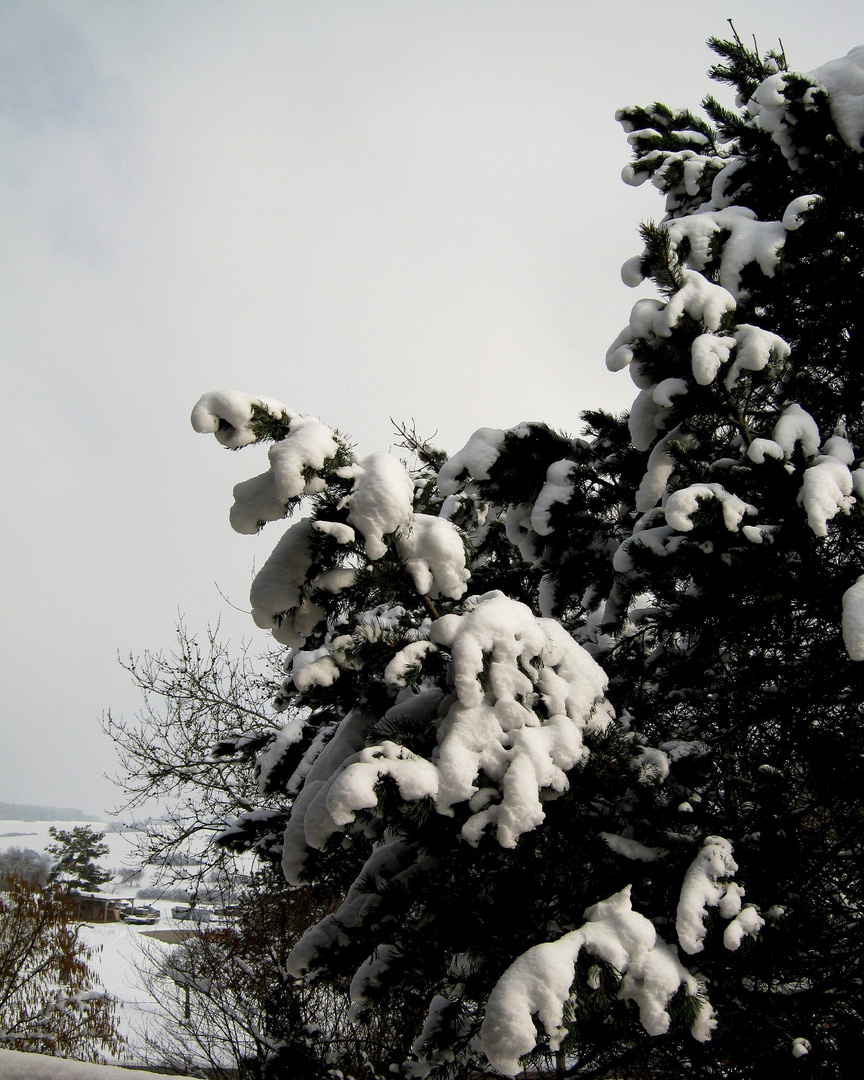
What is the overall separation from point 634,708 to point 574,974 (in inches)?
66.0

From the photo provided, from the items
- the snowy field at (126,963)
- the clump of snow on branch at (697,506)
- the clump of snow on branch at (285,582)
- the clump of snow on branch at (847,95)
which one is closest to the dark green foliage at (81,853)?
the snowy field at (126,963)

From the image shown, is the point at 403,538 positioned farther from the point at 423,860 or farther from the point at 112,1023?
the point at 112,1023

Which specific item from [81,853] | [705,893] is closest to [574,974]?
[705,893]

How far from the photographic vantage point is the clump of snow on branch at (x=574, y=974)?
5.76 feet

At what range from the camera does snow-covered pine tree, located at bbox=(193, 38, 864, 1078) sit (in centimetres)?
209

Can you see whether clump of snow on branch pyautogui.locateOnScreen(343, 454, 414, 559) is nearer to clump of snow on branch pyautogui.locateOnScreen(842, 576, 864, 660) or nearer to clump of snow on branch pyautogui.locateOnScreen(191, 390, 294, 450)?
clump of snow on branch pyautogui.locateOnScreen(191, 390, 294, 450)

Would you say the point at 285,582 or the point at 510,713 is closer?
the point at 510,713

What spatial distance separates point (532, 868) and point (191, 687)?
368 inches

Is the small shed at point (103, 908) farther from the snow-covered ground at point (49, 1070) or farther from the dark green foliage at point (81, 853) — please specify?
the snow-covered ground at point (49, 1070)

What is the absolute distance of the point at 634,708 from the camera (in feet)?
11.2

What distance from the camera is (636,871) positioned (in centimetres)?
235

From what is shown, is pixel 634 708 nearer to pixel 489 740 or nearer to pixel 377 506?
pixel 489 740

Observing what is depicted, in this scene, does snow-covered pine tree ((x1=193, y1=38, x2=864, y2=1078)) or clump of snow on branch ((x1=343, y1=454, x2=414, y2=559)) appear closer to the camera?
snow-covered pine tree ((x1=193, y1=38, x2=864, y2=1078))

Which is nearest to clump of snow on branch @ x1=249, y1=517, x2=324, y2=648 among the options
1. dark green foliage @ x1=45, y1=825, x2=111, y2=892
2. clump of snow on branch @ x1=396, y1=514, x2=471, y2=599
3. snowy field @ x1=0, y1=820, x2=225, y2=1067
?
clump of snow on branch @ x1=396, y1=514, x2=471, y2=599
